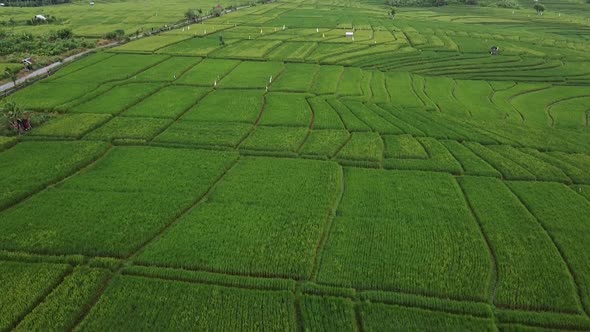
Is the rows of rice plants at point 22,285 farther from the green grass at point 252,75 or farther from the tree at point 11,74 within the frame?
the tree at point 11,74

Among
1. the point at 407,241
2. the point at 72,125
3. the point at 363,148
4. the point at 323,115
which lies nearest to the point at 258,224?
the point at 407,241

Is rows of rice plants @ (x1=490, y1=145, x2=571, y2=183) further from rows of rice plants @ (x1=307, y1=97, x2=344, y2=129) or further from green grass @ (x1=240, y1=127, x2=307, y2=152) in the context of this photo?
green grass @ (x1=240, y1=127, x2=307, y2=152)

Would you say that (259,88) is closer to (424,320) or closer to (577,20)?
(424,320)

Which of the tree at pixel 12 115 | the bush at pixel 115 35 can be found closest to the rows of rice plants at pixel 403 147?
the tree at pixel 12 115

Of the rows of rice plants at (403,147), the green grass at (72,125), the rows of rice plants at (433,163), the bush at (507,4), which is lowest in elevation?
the rows of rice plants at (433,163)

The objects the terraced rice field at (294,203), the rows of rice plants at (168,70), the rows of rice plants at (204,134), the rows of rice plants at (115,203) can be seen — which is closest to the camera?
the terraced rice field at (294,203)

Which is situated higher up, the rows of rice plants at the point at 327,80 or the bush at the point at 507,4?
the bush at the point at 507,4

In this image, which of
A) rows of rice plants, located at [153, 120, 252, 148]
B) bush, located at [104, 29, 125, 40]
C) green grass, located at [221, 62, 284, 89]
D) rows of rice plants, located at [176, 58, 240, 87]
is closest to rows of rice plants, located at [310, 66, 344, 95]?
green grass, located at [221, 62, 284, 89]
